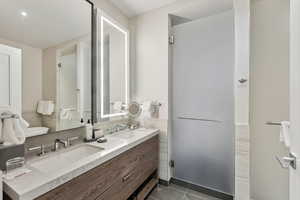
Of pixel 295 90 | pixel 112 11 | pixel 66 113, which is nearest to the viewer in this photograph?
pixel 295 90

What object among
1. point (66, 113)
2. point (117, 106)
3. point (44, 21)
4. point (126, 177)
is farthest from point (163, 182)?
point (44, 21)

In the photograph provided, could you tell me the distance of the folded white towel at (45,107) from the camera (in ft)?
3.77

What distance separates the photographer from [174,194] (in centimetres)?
178

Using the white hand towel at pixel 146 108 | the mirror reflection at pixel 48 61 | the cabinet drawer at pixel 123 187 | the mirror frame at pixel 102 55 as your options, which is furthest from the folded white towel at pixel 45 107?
the white hand towel at pixel 146 108

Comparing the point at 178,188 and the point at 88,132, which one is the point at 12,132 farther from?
the point at 178,188

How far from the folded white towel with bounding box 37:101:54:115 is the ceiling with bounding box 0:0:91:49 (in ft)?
1.50

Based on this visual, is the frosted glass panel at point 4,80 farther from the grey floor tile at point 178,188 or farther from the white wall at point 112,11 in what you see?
the grey floor tile at point 178,188

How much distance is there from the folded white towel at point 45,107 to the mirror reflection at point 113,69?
0.60 meters

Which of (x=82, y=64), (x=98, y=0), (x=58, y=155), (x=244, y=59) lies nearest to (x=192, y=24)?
(x=244, y=59)

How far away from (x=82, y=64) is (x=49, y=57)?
1.03ft

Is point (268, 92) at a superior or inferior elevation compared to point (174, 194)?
superior

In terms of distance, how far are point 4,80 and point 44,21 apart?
0.56m

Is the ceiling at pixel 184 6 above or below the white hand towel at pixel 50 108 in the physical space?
above

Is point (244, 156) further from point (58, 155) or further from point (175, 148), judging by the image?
point (58, 155)
